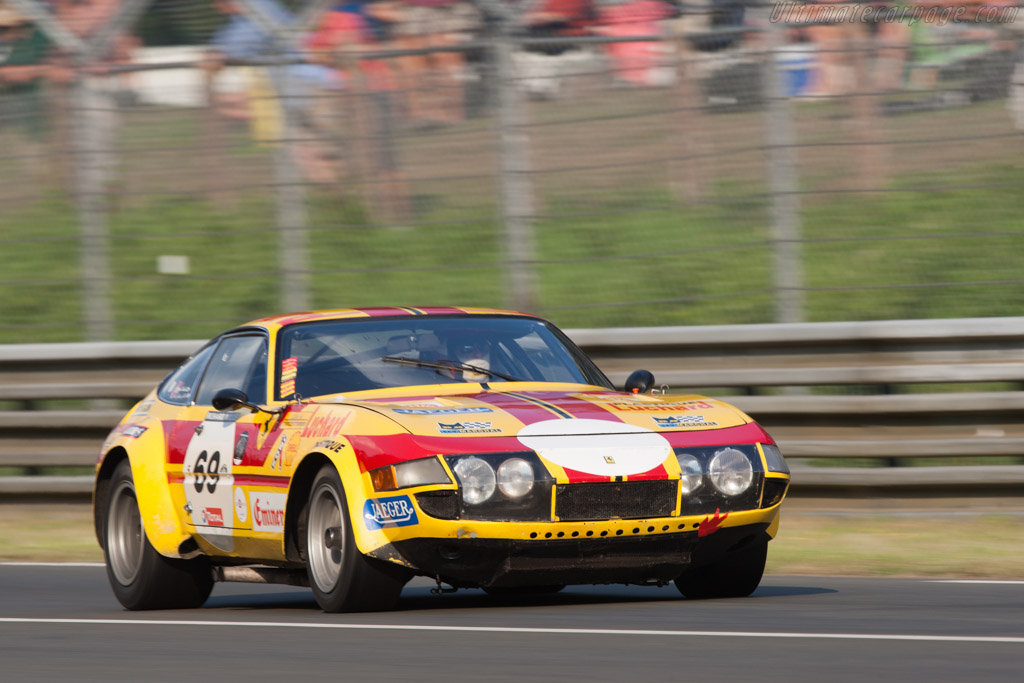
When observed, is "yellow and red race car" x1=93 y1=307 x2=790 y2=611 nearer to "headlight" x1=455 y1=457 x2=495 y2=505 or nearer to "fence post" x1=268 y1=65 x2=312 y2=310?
"headlight" x1=455 y1=457 x2=495 y2=505

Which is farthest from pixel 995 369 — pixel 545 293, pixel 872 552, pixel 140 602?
pixel 140 602

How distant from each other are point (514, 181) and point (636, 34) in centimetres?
118

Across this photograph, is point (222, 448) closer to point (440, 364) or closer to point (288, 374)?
point (288, 374)

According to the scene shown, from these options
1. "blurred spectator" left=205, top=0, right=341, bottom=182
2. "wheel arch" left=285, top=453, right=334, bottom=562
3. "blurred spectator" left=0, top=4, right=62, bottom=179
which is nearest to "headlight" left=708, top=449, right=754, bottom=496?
"wheel arch" left=285, top=453, right=334, bottom=562

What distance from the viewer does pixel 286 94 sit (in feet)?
40.5

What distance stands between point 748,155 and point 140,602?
4.62 m

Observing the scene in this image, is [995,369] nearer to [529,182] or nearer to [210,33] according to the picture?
[529,182]

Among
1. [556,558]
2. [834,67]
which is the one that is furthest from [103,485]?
[834,67]

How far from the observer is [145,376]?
1247 cm

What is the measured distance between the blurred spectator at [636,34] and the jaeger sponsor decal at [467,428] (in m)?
4.77

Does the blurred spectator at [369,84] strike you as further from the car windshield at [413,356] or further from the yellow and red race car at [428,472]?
the car windshield at [413,356]

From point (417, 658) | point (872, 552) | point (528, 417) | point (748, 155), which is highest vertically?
point (748, 155)

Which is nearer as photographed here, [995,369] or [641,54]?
[995,369]

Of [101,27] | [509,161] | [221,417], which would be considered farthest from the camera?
[101,27]
